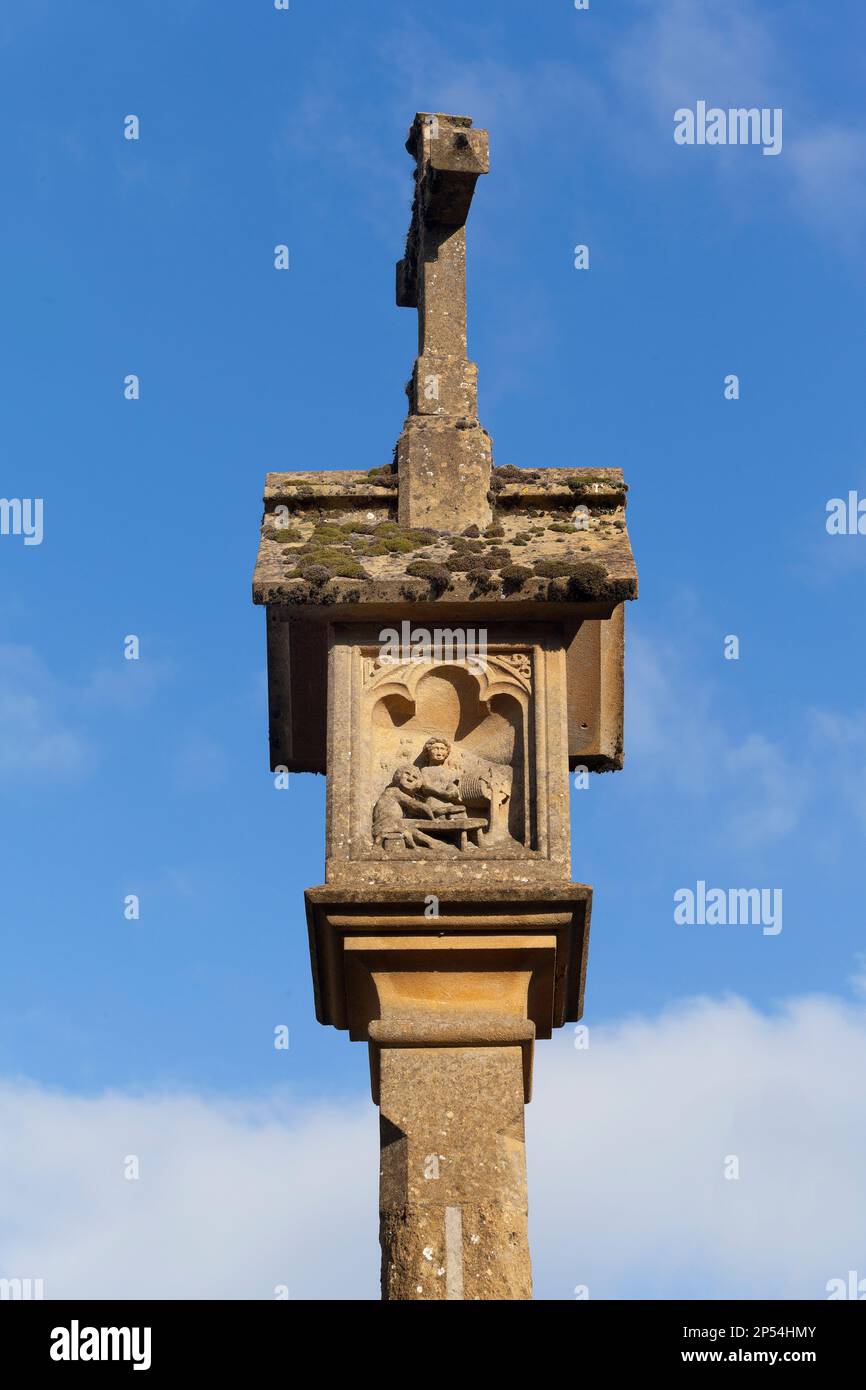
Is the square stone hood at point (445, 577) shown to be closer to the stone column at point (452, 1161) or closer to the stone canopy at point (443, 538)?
the stone canopy at point (443, 538)

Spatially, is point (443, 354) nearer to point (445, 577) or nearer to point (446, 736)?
point (445, 577)

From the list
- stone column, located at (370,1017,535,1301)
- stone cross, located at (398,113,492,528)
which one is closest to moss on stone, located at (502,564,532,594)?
stone cross, located at (398,113,492,528)

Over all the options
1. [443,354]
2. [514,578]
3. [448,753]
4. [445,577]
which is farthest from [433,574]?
[443,354]

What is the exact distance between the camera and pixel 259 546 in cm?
1670

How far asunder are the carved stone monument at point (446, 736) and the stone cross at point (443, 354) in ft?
0.05

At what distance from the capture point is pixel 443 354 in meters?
17.6

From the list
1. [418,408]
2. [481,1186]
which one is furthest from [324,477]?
[481,1186]

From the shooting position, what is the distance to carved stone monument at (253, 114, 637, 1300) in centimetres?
1443

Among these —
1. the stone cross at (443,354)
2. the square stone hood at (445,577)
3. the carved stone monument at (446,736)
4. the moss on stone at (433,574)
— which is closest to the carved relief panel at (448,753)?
the carved stone monument at (446,736)

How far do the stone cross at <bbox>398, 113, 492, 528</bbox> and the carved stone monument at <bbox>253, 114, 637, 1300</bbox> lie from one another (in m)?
0.02

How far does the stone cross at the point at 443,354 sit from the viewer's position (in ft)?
56.1

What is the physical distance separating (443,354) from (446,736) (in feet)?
9.23

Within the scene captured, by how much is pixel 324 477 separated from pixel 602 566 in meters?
2.13
